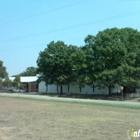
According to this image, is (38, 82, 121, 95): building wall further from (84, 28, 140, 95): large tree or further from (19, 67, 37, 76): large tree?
(19, 67, 37, 76): large tree

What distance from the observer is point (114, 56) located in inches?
2012

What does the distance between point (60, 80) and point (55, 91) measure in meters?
10.5

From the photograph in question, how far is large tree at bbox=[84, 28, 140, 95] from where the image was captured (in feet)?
162

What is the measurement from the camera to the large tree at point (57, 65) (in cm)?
6594

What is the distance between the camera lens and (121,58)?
50469 mm

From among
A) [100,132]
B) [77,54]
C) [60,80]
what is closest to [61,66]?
[60,80]

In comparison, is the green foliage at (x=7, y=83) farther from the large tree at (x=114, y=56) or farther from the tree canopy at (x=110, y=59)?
the large tree at (x=114, y=56)

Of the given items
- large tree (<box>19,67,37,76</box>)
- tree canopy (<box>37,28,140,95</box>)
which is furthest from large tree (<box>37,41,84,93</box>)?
large tree (<box>19,67,37,76</box>)

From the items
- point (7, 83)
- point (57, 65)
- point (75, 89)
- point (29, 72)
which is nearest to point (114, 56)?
point (57, 65)

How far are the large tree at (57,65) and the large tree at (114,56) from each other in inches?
431

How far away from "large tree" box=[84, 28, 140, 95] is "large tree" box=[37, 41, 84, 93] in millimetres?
10938

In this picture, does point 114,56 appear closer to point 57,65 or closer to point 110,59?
point 110,59

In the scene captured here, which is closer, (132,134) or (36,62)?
(132,134)

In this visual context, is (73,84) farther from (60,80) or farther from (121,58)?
(121,58)
